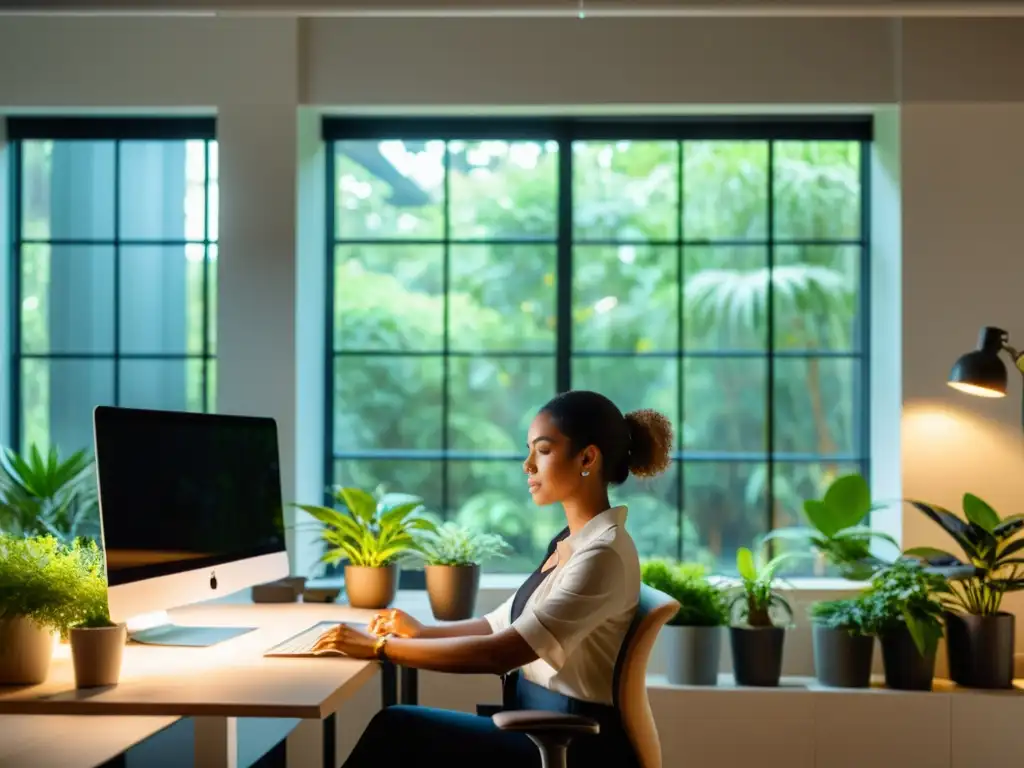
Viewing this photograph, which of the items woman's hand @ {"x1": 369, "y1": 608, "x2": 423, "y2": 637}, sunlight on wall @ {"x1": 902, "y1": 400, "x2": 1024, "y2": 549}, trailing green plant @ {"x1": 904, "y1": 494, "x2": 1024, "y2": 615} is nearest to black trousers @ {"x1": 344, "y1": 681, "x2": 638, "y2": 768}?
woman's hand @ {"x1": 369, "y1": 608, "x2": 423, "y2": 637}

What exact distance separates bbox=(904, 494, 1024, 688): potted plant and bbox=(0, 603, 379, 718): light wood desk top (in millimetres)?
2447

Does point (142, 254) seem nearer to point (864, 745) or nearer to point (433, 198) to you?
point (433, 198)

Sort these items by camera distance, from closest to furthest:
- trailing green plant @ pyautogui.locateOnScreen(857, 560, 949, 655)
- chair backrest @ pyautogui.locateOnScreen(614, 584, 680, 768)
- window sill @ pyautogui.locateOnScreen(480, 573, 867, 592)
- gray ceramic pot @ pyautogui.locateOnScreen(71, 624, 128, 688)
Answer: gray ceramic pot @ pyautogui.locateOnScreen(71, 624, 128, 688)
chair backrest @ pyautogui.locateOnScreen(614, 584, 680, 768)
trailing green plant @ pyautogui.locateOnScreen(857, 560, 949, 655)
window sill @ pyautogui.locateOnScreen(480, 573, 867, 592)

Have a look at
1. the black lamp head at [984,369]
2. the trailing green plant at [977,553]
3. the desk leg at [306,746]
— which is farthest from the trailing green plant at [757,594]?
the desk leg at [306,746]

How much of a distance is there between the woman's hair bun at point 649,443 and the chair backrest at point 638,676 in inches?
15.7

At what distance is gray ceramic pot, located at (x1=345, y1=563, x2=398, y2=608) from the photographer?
3.61 m

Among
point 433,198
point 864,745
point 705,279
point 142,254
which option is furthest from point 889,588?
point 142,254

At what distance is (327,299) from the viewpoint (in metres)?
4.98

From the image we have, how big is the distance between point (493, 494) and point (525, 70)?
5.62ft

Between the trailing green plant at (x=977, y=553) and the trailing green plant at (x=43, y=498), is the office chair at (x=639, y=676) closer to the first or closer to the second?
the trailing green plant at (x=977, y=553)

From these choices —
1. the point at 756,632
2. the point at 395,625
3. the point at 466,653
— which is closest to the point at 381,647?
the point at 466,653

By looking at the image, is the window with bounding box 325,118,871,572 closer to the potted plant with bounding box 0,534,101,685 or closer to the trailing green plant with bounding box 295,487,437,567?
the trailing green plant with bounding box 295,487,437,567

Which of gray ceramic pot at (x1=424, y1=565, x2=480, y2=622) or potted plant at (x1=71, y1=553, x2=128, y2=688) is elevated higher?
potted plant at (x1=71, y1=553, x2=128, y2=688)

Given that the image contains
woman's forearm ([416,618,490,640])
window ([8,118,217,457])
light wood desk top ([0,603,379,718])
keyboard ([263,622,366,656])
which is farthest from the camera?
window ([8,118,217,457])
